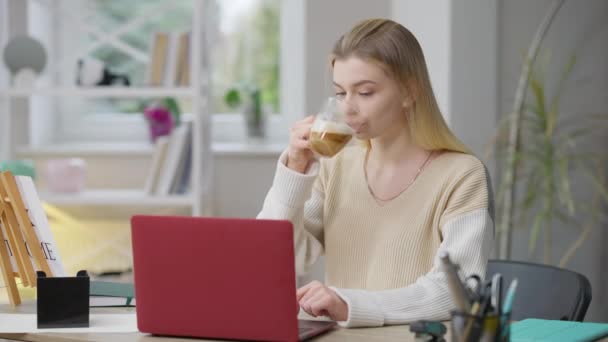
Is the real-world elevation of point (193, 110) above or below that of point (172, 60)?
below

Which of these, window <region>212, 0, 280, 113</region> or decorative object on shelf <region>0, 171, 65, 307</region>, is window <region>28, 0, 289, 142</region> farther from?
decorative object on shelf <region>0, 171, 65, 307</region>

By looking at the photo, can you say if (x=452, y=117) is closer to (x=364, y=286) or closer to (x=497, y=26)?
(x=497, y=26)

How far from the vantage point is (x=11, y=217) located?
194 centimetres

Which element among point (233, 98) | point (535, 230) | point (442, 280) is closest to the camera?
point (442, 280)

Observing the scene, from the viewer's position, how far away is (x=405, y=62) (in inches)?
79.9

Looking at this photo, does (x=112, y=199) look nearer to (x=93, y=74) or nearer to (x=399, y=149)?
(x=93, y=74)

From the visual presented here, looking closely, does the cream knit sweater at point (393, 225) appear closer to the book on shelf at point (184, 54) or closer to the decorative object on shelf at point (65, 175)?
the book on shelf at point (184, 54)

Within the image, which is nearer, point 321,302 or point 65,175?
point 321,302

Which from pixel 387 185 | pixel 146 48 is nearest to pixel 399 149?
pixel 387 185

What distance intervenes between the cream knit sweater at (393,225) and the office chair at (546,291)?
227mm

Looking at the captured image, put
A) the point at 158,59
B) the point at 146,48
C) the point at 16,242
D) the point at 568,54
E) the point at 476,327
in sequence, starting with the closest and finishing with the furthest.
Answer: the point at 476,327
the point at 16,242
the point at 568,54
the point at 158,59
the point at 146,48

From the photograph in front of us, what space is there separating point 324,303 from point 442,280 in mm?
277

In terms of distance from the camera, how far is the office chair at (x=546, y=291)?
197cm

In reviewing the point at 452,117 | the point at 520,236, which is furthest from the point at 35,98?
the point at 520,236
